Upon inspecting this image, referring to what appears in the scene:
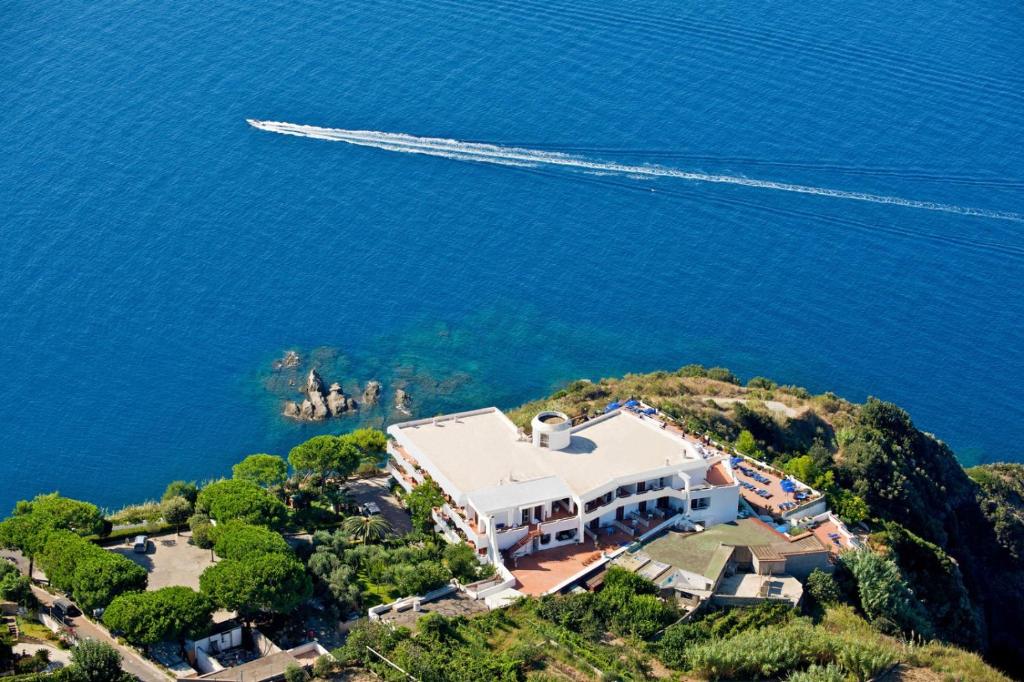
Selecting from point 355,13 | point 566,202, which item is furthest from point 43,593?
point 355,13

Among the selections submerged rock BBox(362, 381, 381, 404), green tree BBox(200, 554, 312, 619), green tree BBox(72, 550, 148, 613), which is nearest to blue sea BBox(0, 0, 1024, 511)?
Answer: submerged rock BBox(362, 381, 381, 404)

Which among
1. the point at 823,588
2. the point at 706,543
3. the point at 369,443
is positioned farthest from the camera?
the point at 369,443

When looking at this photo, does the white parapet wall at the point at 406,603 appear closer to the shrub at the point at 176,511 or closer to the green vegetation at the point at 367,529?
the green vegetation at the point at 367,529

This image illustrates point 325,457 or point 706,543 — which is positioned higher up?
point 325,457

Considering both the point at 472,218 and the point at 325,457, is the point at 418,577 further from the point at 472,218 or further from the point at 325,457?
the point at 472,218

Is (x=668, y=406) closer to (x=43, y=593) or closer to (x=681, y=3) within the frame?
(x=43, y=593)

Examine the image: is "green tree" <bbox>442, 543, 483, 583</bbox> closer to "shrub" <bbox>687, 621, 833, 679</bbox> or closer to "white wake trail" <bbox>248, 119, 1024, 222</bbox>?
"shrub" <bbox>687, 621, 833, 679</bbox>

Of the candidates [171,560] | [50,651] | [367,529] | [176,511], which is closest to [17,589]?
[50,651]
